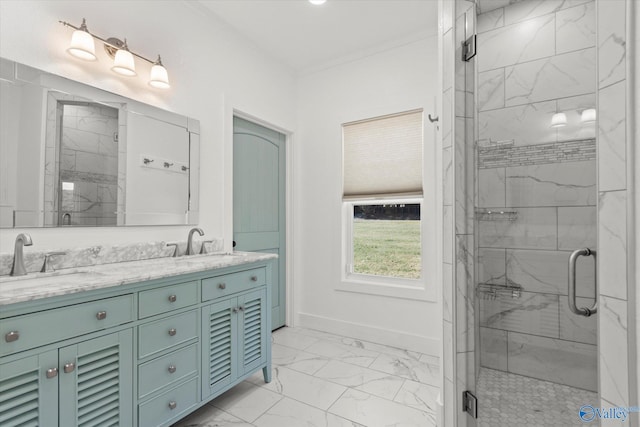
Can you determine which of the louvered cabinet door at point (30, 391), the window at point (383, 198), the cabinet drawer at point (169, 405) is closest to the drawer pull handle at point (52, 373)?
the louvered cabinet door at point (30, 391)

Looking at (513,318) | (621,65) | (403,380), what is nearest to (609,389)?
(513,318)

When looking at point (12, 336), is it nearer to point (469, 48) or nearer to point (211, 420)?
point (211, 420)

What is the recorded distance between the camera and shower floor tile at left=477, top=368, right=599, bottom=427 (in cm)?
129

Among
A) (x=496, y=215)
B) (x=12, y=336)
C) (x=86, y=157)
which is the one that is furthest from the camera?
(x=86, y=157)

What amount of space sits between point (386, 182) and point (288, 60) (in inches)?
63.0

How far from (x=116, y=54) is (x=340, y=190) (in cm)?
202

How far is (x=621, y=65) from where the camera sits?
0.81 metres

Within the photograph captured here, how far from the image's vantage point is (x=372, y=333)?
289 cm

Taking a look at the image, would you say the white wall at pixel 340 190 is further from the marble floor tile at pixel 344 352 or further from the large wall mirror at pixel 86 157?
the large wall mirror at pixel 86 157

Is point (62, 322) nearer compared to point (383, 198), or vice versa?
point (62, 322)

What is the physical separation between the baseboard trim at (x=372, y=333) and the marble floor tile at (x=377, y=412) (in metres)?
0.85

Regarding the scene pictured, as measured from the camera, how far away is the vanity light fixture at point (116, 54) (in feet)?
5.33

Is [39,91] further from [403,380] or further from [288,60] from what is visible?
[403,380]

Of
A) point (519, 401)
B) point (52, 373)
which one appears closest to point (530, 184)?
point (519, 401)
